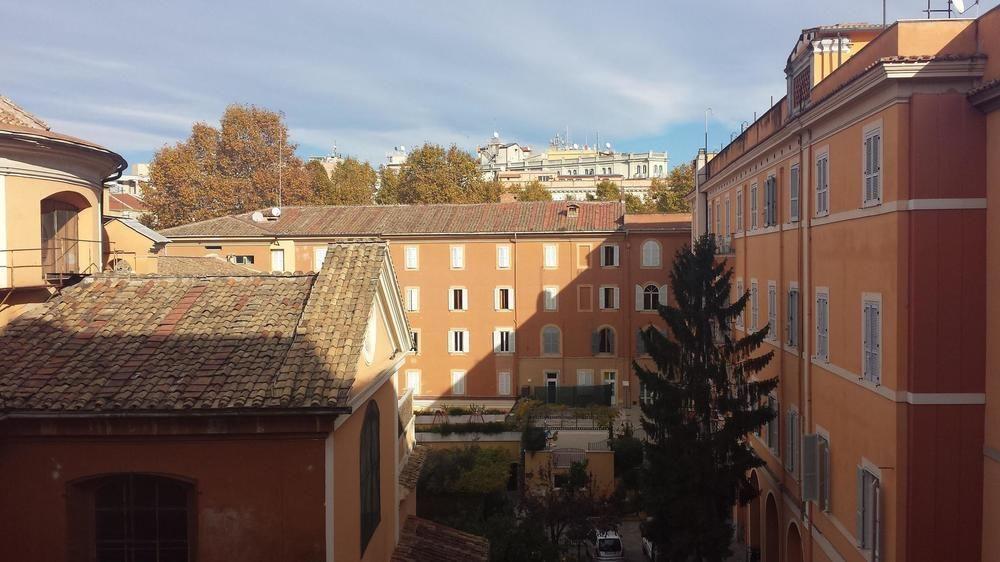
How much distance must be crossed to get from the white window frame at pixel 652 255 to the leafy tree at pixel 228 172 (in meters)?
24.5

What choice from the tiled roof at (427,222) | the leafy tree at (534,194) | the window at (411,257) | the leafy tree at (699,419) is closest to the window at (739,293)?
the leafy tree at (699,419)

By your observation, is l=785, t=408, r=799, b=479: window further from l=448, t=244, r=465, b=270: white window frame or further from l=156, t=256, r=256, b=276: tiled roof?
l=448, t=244, r=465, b=270: white window frame

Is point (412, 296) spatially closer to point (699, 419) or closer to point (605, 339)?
point (605, 339)

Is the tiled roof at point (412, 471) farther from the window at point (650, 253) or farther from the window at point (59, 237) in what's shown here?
the window at point (650, 253)

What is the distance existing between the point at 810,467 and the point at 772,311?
5.30 meters

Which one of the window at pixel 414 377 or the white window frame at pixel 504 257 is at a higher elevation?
the white window frame at pixel 504 257

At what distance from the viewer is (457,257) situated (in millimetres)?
42594

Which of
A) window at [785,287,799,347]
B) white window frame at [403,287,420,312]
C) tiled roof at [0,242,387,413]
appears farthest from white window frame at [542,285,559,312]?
tiled roof at [0,242,387,413]

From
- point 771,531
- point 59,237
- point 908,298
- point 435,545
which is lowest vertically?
point 771,531

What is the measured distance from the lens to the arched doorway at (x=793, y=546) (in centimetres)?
1850

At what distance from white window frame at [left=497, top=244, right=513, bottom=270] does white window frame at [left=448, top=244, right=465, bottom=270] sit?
1.97 m

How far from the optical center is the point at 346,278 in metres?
10.1

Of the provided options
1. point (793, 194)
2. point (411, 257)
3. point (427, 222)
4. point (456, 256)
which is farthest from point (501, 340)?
point (793, 194)

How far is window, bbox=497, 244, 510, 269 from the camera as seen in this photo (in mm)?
42312
